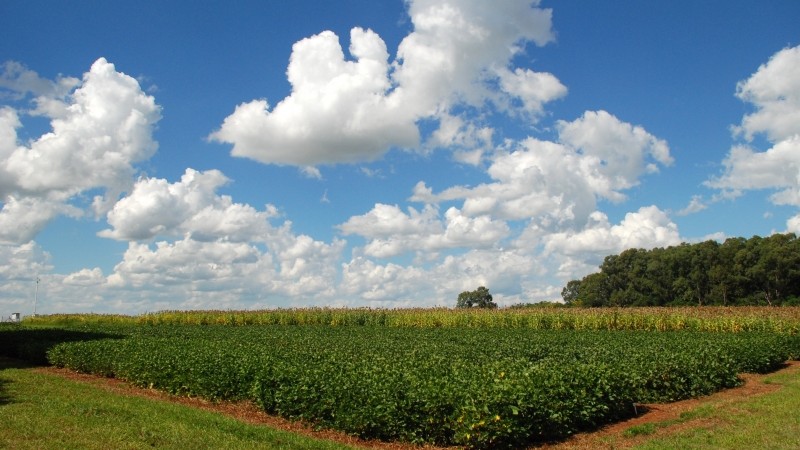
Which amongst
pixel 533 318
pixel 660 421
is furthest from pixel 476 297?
pixel 660 421

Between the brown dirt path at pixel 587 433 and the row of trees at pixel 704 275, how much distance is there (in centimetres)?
6125

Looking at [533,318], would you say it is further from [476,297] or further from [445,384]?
[476,297]

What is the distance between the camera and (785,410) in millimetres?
13594

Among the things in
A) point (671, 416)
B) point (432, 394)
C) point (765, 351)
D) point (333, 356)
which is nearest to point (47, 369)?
point (333, 356)

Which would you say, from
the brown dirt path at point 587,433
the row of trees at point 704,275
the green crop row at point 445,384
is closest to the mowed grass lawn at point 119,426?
the brown dirt path at point 587,433

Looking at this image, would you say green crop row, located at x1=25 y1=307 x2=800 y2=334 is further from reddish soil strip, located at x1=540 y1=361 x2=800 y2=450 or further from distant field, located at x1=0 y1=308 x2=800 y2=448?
reddish soil strip, located at x1=540 y1=361 x2=800 y2=450

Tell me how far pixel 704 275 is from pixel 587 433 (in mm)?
77656

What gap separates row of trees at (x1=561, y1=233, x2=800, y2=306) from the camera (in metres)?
71.6

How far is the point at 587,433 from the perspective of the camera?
12.5m

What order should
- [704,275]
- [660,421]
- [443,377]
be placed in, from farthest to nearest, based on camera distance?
[704,275], [660,421], [443,377]

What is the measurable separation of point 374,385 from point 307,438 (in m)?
1.67

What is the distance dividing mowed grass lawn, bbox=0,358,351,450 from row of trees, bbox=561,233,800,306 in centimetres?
7203

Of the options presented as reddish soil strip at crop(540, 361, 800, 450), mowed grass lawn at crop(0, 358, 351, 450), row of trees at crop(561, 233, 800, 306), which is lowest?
reddish soil strip at crop(540, 361, 800, 450)

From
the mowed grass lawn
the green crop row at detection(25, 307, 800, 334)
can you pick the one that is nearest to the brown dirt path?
the mowed grass lawn
